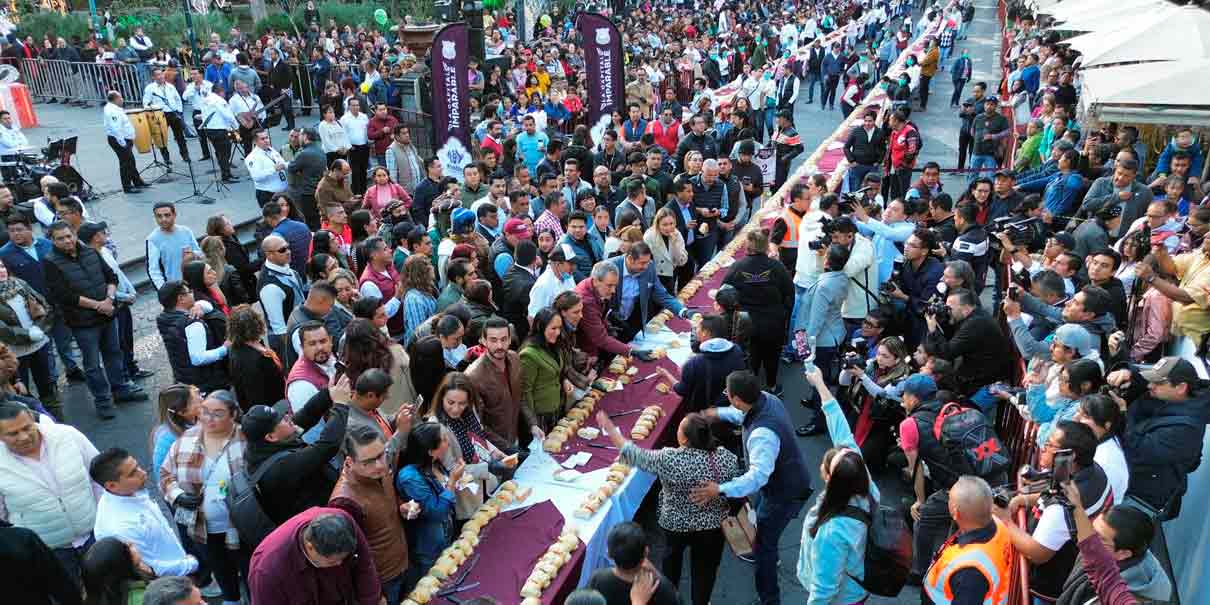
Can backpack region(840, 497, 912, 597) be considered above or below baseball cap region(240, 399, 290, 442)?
below

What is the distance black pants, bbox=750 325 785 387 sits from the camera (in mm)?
6621

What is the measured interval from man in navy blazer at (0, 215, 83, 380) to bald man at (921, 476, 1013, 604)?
6683 mm

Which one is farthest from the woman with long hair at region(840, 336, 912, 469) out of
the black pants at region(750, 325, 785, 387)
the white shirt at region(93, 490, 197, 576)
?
the white shirt at region(93, 490, 197, 576)

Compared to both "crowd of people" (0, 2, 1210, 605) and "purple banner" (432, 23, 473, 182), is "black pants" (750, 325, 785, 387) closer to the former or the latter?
"crowd of people" (0, 2, 1210, 605)

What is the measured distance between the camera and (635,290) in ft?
21.5

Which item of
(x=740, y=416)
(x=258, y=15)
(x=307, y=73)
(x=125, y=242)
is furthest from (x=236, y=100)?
(x=258, y=15)

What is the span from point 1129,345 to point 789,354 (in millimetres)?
2719

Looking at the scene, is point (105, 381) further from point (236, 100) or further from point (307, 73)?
point (307, 73)

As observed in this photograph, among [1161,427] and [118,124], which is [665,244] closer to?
[1161,427]

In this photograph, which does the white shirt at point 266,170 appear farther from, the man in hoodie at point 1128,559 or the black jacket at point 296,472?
the man in hoodie at point 1128,559

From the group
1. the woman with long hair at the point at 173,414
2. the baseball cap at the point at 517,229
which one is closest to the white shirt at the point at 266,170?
the baseball cap at the point at 517,229

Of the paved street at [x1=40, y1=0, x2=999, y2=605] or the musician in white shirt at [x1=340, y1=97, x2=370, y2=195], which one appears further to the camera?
the musician in white shirt at [x1=340, y1=97, x2=370, y2=195]

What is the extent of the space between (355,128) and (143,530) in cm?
902

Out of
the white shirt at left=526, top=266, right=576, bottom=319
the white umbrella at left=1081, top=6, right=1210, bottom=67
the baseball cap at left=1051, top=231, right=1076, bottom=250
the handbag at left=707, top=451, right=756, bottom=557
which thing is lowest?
the handbag at left=707, top=451, right=756, bottom=557
